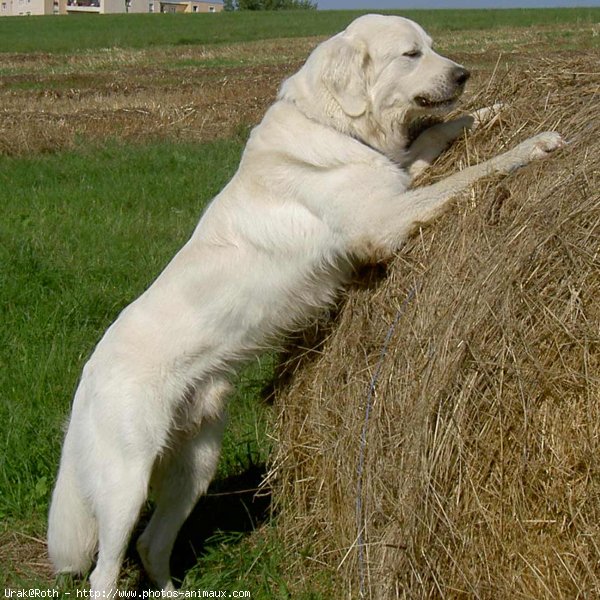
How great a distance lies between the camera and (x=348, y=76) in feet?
13.1

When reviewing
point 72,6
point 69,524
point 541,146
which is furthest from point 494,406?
point 72,6

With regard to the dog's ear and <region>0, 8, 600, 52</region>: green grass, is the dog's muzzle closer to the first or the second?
the dog's ear

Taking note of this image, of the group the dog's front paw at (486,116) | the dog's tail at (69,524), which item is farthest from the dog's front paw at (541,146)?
the dog's tail at (69,524)

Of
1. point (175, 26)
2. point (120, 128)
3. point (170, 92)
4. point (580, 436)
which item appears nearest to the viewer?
point (580, 436)

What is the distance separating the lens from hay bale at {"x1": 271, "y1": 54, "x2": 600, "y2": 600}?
2.96 m

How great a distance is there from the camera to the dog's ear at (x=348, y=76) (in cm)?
398

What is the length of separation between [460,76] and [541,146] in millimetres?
702

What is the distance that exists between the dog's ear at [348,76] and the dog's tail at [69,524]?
1822 millimetres

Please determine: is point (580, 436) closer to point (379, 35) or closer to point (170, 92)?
point (379, 35)

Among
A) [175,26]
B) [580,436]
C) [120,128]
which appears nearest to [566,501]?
[580,436]

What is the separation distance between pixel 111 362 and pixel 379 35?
5.82ft

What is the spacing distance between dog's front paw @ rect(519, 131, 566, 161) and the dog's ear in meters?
0.84

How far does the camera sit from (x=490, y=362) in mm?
2998

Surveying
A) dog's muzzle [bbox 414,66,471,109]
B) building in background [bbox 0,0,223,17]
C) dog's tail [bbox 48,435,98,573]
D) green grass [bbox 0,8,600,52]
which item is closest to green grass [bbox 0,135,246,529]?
dog's tail [bbox 48,435,98,573]
